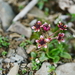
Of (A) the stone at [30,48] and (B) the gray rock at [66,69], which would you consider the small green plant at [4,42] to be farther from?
(B) the gray rock at [66,69]

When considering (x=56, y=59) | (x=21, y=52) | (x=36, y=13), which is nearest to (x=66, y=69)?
(x=56, y=59)

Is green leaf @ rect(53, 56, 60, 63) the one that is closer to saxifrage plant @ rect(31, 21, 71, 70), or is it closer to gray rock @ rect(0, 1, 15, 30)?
saxifrage plant @ rect(31, 21, 71, 70)

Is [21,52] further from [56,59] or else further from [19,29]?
[56,59]

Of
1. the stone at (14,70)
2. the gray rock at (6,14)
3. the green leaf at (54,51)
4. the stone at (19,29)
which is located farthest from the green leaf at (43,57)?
the gray rock at (6,14)

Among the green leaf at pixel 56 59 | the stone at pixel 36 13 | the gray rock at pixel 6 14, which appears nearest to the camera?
the green leaf at pixel 56 59

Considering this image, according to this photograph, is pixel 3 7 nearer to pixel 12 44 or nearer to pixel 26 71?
pixel 12 44
